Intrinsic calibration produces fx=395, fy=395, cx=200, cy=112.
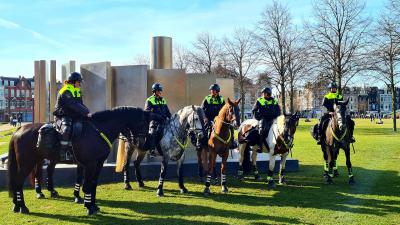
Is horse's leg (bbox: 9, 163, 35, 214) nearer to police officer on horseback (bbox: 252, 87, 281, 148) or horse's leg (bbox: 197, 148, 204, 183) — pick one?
horse's leg (bbox: 197, 148, 204, 183)

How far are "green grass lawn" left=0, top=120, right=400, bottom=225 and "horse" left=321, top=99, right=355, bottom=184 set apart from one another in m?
0.46

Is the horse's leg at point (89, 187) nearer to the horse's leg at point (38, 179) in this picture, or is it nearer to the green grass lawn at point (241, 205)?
the green grass lawn at point (241, 205)

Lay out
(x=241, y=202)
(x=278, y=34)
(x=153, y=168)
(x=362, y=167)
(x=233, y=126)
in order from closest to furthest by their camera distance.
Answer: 1. (x=241, y=202)
2. (x=233, y=126)
3. (x=153, y=168)
4. (x=362, y=167)
5. (x=278, y=34)

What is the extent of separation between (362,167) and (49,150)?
1186 centimetres

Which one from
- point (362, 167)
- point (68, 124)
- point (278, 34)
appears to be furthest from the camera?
point (278, 34)

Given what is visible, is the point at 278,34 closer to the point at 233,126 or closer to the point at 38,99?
the point at 38,99

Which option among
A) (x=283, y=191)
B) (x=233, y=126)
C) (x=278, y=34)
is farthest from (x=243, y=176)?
(x=278, y=34)

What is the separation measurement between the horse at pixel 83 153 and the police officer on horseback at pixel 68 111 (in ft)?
0.62

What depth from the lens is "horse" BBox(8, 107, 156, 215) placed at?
8.70 meters

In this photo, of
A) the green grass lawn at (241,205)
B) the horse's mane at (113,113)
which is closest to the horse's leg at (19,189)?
the green grass lawn at (241,205)

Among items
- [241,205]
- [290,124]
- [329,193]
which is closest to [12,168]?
[241,205]

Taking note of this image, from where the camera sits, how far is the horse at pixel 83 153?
8.70m

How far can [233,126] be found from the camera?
1038cm

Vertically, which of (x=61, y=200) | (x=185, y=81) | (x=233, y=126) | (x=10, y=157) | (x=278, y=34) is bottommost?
(x=61, y=200)
